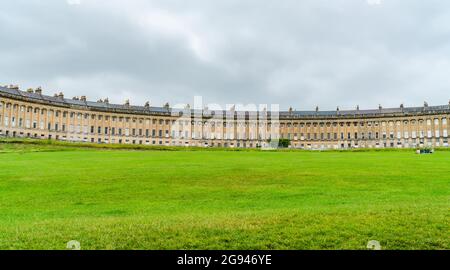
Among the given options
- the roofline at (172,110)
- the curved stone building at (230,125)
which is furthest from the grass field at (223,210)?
the curved stone building at (230,125)

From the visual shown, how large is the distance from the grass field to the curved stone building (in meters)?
94.1

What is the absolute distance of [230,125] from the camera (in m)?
131

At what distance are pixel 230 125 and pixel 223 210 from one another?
4686 inches

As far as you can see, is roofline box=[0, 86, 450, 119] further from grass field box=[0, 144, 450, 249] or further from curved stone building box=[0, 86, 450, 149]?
grass field box=[0, 144, 450, 249]

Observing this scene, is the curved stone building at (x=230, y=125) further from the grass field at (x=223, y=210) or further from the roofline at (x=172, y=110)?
the grass field at (x=223, y=210)

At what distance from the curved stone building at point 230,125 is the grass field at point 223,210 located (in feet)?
309

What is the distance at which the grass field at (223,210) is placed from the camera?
7.86 meters

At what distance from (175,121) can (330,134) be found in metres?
51.7

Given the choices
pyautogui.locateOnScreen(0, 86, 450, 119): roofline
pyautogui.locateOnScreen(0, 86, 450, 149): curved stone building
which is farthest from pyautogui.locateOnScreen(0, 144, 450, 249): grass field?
pyautogui.locateOnScreen(0, 86, 450, 149): curved stone building

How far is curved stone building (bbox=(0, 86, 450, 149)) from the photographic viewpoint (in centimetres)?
11024
